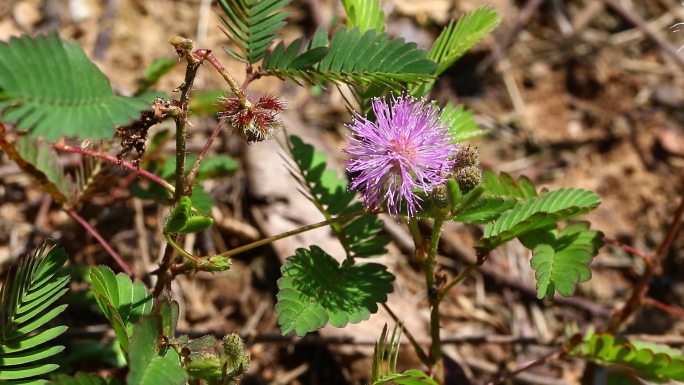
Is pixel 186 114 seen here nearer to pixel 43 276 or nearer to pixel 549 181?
pixel 43 276

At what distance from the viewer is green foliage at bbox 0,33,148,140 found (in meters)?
1.42

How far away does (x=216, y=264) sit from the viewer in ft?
6.20

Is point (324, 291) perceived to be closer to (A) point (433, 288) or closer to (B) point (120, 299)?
(A) point (433, 288)

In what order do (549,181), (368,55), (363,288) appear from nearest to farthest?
(368,55)
(363,288)
(549,181)

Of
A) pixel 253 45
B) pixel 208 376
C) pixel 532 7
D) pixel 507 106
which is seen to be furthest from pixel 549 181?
pixel 208 376

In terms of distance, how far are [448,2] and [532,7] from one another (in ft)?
1.59

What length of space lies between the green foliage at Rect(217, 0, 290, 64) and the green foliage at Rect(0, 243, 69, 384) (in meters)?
0.74

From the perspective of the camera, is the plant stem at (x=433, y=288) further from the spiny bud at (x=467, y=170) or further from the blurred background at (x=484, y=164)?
the blurred background at (x=484, y=164)

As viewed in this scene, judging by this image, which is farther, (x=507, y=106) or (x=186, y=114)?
(x=507, y=106)

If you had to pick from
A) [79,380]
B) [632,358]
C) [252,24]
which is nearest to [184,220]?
[79,380]

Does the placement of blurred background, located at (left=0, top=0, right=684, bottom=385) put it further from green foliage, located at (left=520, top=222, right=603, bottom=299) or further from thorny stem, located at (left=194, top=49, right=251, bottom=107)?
thorny stem, located at (left=194, top=49, right=251, bottom=107)

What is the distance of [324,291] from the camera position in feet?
6.68

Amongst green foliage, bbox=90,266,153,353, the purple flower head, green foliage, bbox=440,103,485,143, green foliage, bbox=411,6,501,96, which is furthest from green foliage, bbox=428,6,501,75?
green foliage, bbox=90,266,153,353

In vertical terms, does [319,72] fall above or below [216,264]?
above
